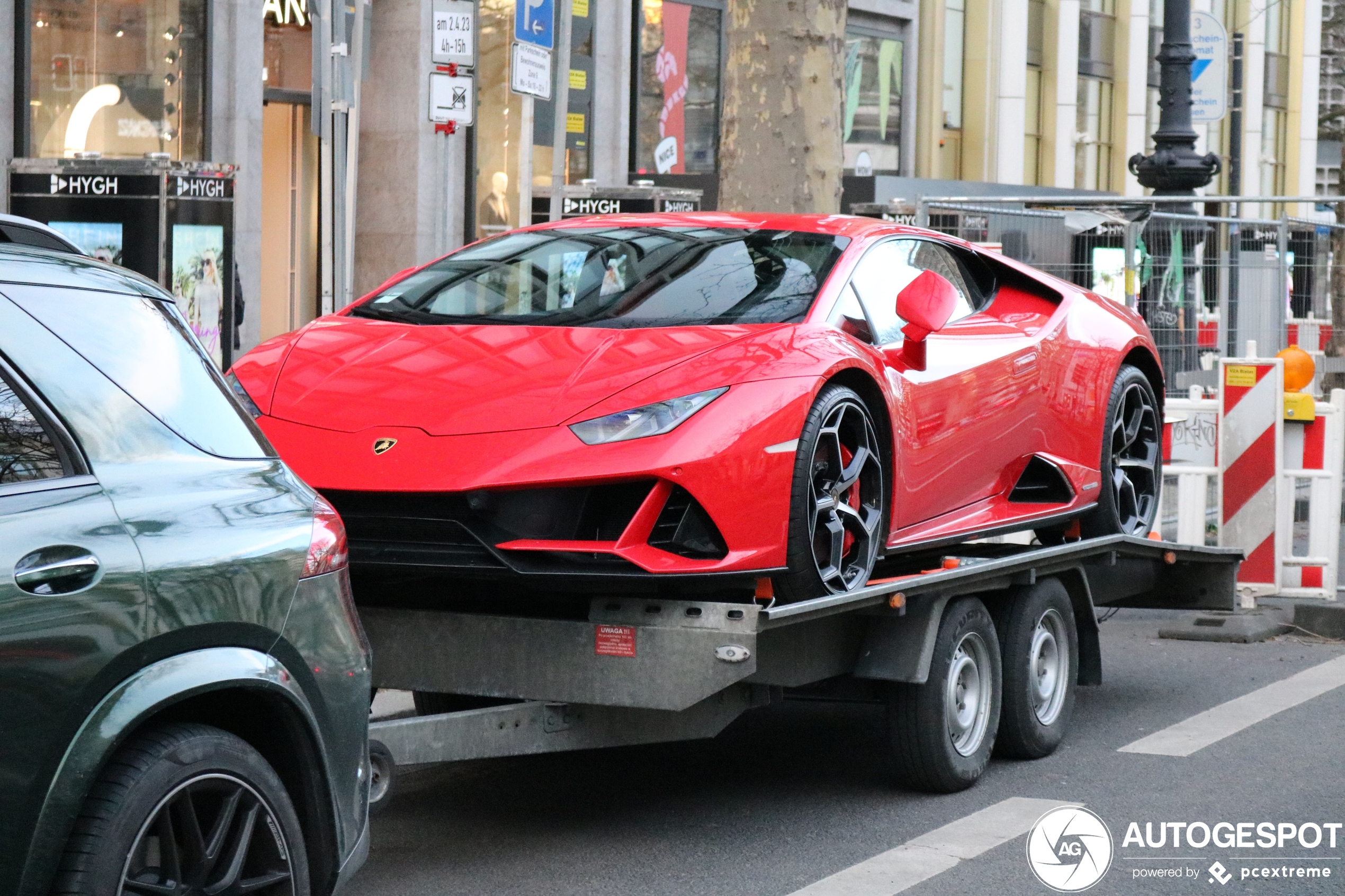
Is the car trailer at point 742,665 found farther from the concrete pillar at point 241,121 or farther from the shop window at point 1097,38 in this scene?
the shop window at point 1097,38

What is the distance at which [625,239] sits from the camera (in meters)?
6.59

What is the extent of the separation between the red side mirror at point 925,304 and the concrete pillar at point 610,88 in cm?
1644

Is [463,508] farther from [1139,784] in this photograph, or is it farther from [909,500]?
[1139,784]

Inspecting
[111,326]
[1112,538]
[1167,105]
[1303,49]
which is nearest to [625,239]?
[1112,538]

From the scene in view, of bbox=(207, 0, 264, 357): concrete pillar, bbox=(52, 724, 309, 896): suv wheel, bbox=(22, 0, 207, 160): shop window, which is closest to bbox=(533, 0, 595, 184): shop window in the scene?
bbox=(207, 0, 264, 357): concrete pillar

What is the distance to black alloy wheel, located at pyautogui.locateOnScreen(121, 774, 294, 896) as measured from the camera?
139 inches

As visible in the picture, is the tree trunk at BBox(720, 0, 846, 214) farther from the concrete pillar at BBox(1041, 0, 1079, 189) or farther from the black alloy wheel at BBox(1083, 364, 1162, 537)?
the concrete pillar at BBox(1041, 0, 1079, 189)

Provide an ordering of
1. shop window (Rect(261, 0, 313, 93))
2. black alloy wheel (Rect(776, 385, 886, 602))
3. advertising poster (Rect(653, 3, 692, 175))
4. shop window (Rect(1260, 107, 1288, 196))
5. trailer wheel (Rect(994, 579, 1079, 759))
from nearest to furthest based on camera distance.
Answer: black alloy wheel (Rect(776, 385, 886, 602)) → trailer wheel (Rect(994, 579, 1079, 759)) → shop window (Rect(261, 0, 313, 93)) → advertising poster (Rect(653, 3, 692, 175)) → shop window (Rect(1260, 107, 1288, 196))

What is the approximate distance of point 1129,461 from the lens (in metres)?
8.08

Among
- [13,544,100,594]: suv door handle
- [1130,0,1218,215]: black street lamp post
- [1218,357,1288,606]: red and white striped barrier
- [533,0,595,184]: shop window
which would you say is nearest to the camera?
[13,544,100,594]: suv door handle

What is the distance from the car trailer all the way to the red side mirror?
826mm

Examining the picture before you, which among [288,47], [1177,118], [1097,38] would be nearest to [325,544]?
[1177,118]

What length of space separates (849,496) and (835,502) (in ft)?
0.46

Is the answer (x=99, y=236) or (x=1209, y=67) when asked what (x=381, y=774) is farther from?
(x=1209, y=67)
